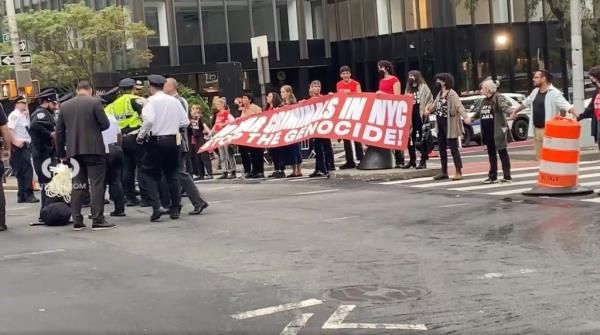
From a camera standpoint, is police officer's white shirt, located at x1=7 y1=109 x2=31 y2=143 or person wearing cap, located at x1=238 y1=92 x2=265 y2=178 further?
person wearing cap, located at x1=238 y1=92 x2=265 y2=178

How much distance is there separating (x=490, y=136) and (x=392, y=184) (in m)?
1.95

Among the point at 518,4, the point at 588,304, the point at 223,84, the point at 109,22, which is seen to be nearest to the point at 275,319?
the point at 588,304

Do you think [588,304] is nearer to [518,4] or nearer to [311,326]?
[311,326]

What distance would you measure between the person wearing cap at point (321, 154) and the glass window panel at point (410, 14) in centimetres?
2606

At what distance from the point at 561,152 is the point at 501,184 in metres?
1.92

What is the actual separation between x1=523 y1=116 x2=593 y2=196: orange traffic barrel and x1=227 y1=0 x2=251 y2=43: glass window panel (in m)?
34.8

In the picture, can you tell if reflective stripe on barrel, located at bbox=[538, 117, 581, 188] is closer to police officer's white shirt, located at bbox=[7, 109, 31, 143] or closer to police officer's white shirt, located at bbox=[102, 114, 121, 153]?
police officer's white shirt, located at bbox=[102, 114, 121, 153]

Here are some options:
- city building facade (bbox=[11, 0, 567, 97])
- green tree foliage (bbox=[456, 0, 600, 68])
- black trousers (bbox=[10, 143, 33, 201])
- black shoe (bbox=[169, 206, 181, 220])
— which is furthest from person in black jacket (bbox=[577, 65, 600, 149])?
city building facade (bbox=[11, 0, 567, 97])

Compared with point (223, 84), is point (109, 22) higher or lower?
higher

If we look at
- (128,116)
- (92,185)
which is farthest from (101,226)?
(128,116)

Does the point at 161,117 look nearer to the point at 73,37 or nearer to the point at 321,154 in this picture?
the point at 321,154

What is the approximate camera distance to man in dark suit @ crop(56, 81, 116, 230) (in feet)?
34.6

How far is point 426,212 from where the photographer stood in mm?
10852

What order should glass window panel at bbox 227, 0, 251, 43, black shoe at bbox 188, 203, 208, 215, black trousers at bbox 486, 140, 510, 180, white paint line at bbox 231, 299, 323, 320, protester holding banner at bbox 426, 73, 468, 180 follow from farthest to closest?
glass window panel at bbox 227, 0, 251, 43, protester holding banner at bbox 426, 73, 468, 180, black trousers at bbox 486, 140, 510, 180, black shoe at bbox 188, 203, 208, 215, white paint line at bbox 231, 299, 323, 320
